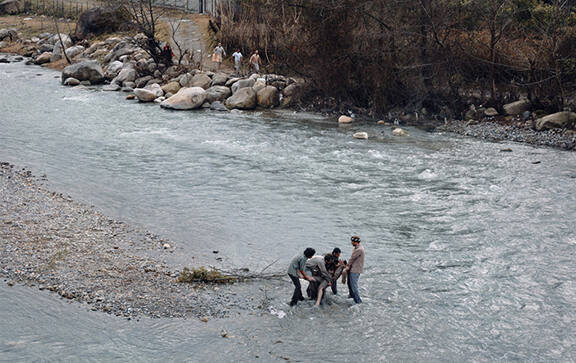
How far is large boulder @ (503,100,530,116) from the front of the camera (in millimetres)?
26266

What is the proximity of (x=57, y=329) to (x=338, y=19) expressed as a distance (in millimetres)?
22961

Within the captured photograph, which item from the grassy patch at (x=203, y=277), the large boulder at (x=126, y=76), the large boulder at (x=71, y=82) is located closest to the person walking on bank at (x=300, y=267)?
the grassy patch at (x=203, y=277)

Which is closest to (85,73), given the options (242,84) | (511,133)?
(242,84)

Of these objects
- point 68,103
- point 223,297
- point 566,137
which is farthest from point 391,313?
point 68,103

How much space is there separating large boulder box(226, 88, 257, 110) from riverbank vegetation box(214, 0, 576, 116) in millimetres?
2931

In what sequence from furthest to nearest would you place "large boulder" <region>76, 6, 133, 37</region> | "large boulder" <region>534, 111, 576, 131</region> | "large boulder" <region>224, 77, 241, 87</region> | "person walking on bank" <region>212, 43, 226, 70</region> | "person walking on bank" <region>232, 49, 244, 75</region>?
"large boulder" <region>76, 6, 133, 37</region> → "person walking on bank" <region>212, 43, 226, 70</region> → "person walking on bank" <region>232, 49, 244, 75</region> → "large boulder" <region>224, 77, 241, 87</region> → "large boulder" <region>534, 111, 576, 131</region>

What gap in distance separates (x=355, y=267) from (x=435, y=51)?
65.8ft

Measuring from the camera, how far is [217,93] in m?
31.5

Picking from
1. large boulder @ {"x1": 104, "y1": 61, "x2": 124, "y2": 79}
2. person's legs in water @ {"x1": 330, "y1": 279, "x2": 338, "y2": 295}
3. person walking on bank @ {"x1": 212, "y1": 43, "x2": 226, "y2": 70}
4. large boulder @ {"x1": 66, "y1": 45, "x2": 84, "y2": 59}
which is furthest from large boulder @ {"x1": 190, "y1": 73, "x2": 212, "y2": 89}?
person's legs in water @ {"x1": 330, "y1": 279, "x2": 338, "y2": 295}

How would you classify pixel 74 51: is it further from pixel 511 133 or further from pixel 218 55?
pixel 511 133

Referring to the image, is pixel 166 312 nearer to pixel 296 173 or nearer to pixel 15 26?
pixel 296 173

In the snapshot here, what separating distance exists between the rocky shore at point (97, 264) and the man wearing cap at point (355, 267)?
6.19 ft

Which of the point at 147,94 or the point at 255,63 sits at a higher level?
the point at 255,63

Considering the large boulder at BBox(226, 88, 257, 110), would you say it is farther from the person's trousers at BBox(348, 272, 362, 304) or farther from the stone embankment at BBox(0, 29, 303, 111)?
the person's trousers at BBox(348, 272, 362, 304)
